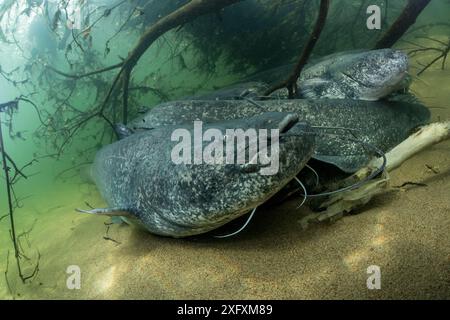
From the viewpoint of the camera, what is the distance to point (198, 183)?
249cm

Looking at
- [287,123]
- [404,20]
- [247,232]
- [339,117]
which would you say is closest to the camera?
[287,123]

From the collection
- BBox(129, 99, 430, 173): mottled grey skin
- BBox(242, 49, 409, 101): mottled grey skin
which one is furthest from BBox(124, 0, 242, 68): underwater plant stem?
BBox(129, 99, 430, 173): mottled grey skin

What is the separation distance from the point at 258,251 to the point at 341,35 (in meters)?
7.39

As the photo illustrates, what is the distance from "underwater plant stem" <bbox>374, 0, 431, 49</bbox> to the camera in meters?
4.82

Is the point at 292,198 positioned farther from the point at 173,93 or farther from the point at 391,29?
the point at 173,93

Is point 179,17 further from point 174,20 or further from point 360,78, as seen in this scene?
point 360,78

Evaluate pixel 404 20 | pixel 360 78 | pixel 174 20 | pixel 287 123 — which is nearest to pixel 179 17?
pixel 174 20

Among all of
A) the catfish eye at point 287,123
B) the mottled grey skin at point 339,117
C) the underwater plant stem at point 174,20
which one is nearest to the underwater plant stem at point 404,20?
the mottled grey skin at point 339,117

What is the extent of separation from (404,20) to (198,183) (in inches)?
168

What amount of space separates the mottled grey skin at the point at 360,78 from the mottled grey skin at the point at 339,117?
0.22 meters

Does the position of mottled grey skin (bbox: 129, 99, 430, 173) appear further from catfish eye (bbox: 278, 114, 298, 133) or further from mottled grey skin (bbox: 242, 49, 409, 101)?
catfish eye (bbox: 278, 114, 298, 133)

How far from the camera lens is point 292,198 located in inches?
126
